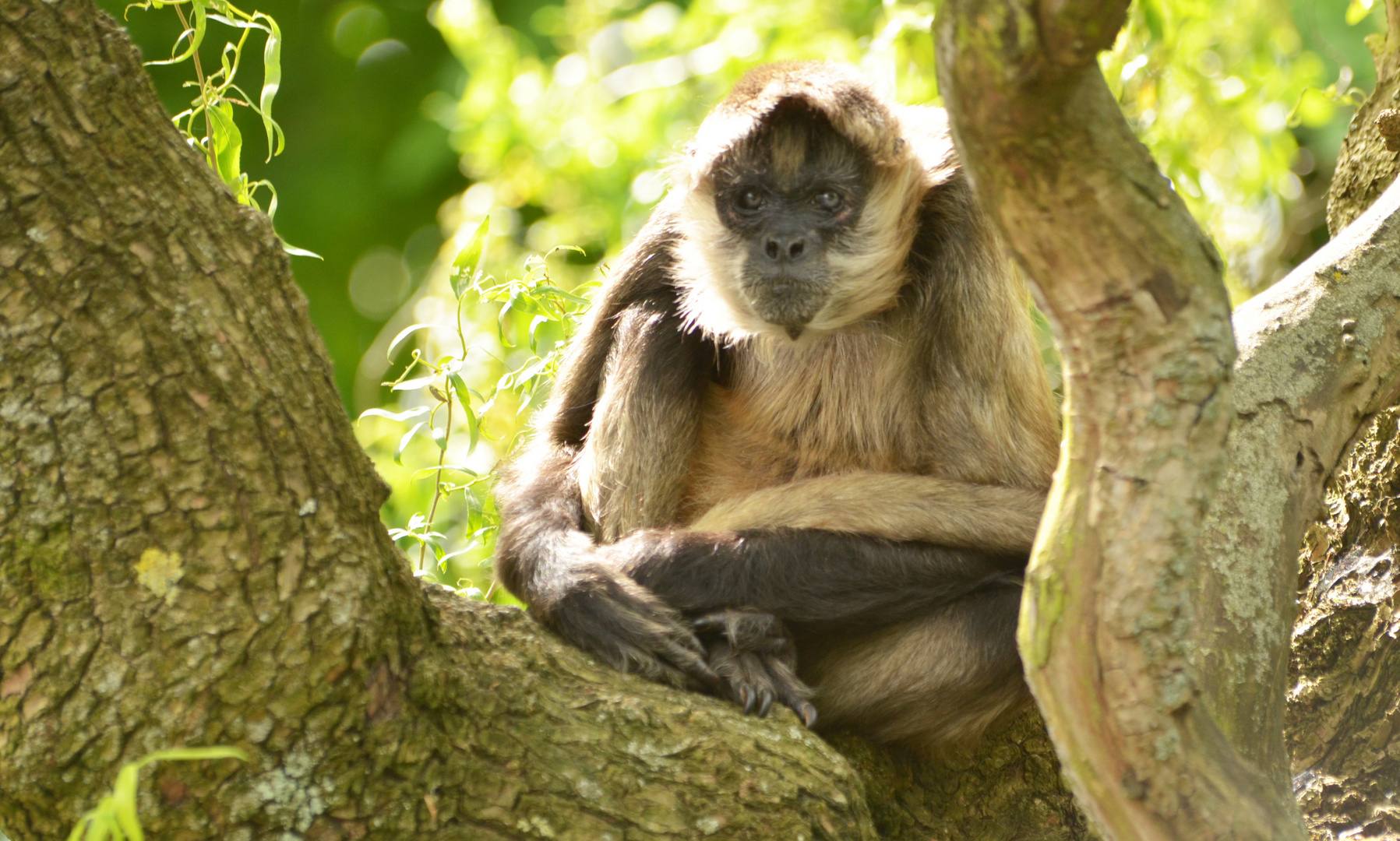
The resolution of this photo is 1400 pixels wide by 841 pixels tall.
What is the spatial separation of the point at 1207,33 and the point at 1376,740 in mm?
4277

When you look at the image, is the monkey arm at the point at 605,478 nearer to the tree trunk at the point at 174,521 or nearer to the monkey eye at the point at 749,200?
the monkey eye at the point at 749,200

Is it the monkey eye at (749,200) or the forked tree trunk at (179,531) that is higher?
the monkey eye at (749,200)

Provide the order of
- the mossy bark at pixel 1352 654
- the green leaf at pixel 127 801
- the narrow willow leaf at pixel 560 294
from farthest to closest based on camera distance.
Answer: the narrow willow leaf at pixel 560 294 → the mossy bark at pixel 1352 654 → the green leaf at pixel 127 801

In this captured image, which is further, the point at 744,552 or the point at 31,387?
the point at 744,552

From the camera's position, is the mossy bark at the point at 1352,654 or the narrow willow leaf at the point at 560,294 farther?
the narrow willow leaf at the point at 560,294

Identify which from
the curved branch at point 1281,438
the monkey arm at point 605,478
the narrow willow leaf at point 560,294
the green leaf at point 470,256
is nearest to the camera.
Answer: the curved branch at point 1281,438

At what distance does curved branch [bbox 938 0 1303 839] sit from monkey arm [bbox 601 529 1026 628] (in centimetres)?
137

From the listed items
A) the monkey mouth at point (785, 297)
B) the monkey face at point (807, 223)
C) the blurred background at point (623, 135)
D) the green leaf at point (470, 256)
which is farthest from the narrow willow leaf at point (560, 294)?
the monkey mouth at point (785, 297)

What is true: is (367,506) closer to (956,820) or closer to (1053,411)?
(956,820)

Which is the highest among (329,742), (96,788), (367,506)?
(367,506)

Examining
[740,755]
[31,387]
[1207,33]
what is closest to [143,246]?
[31,387]

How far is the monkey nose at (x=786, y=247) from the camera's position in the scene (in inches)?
160

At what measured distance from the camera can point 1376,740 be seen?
3.84 m

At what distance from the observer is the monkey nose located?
13.4ft
